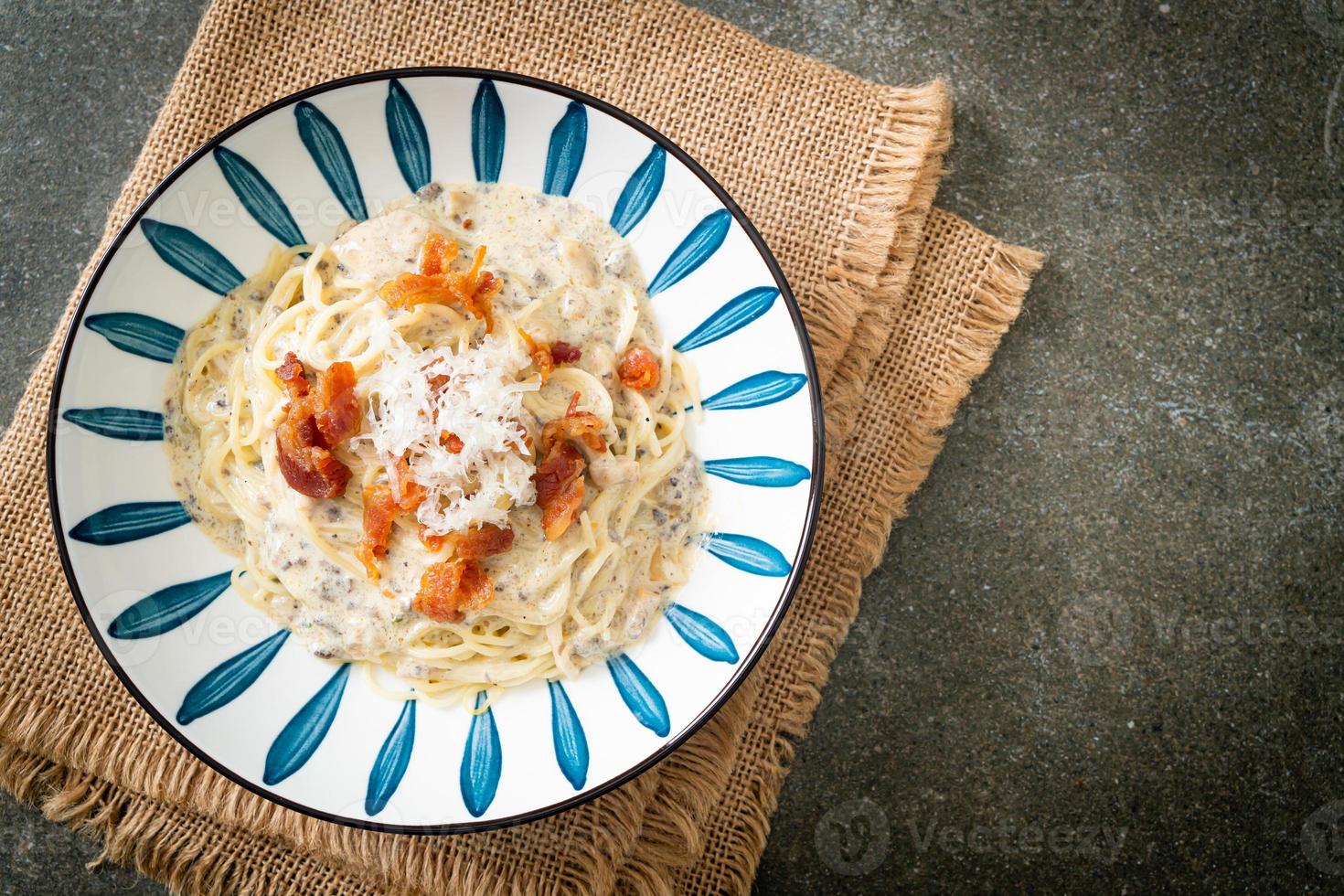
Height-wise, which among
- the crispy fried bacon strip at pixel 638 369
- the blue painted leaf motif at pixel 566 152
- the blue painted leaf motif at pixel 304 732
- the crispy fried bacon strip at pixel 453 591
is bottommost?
the blue painted leaf motif at pixel 304 732

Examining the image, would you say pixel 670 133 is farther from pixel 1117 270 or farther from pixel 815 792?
pixel 815 792

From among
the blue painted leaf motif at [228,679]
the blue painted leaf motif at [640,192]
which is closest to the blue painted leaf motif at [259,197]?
the blue painted leaf motif at [640,192]

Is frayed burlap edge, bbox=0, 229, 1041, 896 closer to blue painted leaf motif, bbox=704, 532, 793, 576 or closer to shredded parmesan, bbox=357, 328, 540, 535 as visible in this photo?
blue painted leaf motif, bbox=704, 532, 793, 576

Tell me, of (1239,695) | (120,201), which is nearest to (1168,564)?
(1239,695)

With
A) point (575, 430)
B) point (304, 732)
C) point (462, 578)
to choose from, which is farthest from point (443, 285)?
point (304, 732)

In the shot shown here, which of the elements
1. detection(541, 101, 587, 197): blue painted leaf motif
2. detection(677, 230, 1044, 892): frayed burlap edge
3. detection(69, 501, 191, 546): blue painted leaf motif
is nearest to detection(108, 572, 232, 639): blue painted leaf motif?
detection(69, 501, 191, 546): blue painted leaf motif

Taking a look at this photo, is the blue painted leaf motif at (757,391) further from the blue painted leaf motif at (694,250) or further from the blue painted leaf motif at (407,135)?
the blue painted leaf motif at (407,135)

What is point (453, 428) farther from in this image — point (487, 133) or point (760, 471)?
point (487, 133)
